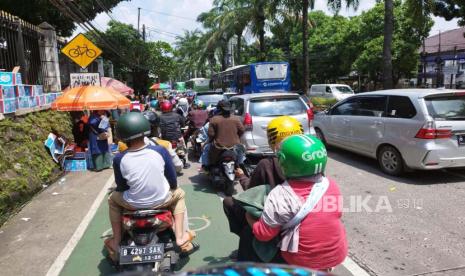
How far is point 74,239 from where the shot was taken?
16.2ft

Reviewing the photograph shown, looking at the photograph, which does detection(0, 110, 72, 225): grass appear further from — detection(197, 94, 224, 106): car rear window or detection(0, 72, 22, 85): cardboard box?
detection(197, 94, 224, 106): car rear window

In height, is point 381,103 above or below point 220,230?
above

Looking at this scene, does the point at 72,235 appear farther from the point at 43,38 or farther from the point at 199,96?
the point at 199,96

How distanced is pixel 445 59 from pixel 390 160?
31.6m

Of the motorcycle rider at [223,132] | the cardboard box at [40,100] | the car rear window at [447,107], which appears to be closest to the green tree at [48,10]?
the cardboard box at [40,100]

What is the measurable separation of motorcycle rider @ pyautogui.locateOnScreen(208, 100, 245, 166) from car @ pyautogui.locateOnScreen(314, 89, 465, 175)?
2938 millimetres

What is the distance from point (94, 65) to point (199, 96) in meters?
7.16

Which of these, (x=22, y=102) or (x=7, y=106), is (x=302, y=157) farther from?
(x=22, y=102)

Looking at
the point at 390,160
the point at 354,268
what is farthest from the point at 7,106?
the point at 390,160

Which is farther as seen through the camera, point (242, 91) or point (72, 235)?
point (242, 91)

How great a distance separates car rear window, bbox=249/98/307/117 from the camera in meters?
8.30

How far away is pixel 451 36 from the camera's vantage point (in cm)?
3875

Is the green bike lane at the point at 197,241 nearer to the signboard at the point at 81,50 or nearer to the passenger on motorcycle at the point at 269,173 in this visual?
the passenger on motorcycle at the point at 269,173

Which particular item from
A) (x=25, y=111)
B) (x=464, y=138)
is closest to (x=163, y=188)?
(x=464, y=138)
